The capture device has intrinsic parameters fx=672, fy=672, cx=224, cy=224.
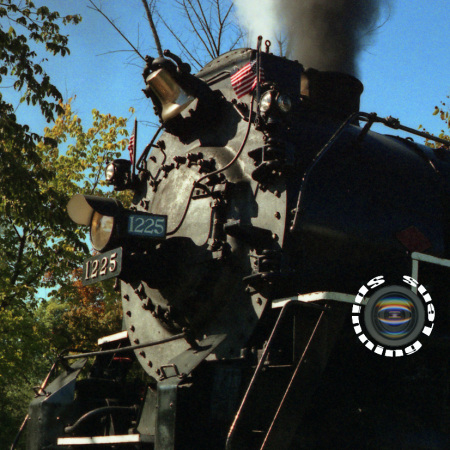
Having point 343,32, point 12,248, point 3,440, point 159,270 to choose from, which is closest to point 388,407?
point 159,270

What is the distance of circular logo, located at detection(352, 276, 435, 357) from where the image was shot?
144 inches

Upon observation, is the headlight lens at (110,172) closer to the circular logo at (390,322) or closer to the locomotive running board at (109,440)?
the locomotive running board at (109,440)

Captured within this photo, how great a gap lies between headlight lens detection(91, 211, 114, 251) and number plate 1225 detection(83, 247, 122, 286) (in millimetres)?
74

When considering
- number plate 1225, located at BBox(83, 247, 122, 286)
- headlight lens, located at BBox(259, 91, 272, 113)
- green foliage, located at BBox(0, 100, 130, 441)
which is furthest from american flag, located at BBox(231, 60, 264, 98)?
green foliage, located at BBox(0, 100, 130, 441)

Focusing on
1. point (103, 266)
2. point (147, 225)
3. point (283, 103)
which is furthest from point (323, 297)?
point (103, 266)

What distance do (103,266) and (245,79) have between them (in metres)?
1.57

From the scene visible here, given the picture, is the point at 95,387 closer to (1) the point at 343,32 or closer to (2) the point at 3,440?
(1) the point at 343,32

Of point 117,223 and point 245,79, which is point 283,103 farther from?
point 117,223

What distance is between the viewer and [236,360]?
3928 mm

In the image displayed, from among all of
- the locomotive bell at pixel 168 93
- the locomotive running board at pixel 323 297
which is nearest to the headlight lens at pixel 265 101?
the locomotive bell at pixel 168 93

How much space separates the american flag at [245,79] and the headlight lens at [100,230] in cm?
123

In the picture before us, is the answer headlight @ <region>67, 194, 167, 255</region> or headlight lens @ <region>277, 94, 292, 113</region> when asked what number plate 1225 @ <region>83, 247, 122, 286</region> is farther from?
headlight lens @ <region>277, 94, 292, 113</region>

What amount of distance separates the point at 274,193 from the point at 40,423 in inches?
95.3

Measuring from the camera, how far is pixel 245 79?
4.51 meters
